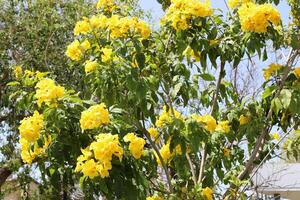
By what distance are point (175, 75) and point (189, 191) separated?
0.82 m

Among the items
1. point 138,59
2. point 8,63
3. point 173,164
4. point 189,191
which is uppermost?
point 8,63

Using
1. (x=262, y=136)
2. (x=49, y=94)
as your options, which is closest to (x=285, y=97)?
(x=262, y=136)

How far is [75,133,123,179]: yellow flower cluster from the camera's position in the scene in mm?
2535

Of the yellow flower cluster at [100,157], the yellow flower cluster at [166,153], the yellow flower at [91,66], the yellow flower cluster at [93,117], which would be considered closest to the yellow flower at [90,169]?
the yellow flower cluster at [100,157]

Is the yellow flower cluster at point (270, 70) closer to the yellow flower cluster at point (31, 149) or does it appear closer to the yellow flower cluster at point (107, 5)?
the yellow flower cluster at point (107, 5)

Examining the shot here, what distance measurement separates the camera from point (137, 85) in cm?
308

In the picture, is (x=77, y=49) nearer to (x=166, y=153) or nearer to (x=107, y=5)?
(x=107, y=5)

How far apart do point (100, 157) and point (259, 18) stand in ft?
4.24

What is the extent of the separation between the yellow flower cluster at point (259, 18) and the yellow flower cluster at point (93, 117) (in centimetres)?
107

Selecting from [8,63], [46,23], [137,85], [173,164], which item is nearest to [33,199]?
[8,63]

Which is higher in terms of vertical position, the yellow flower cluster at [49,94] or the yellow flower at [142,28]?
the yellow flower at [142,28]

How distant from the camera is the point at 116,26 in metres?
3.26

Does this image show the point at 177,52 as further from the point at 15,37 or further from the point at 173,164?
the point at 15,37

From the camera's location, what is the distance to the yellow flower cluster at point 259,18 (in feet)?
10.1
